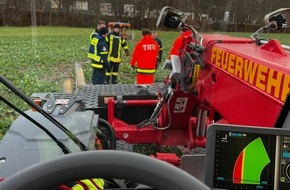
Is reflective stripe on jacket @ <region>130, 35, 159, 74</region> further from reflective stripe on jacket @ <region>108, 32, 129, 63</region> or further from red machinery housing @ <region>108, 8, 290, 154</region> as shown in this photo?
red machinery housing @ <region>108, 8, 290, 154</region>

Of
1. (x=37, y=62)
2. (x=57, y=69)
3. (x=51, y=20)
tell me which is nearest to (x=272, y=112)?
(x=57, y=69)

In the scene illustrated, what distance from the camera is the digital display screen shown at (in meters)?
1.99

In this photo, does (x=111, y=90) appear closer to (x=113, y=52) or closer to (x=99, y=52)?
(x=99, y=52)

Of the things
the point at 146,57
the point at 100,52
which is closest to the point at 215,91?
the point at 146,57

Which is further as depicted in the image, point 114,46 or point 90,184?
point 114,46

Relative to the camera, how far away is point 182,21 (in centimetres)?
416

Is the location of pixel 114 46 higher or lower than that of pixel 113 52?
higher

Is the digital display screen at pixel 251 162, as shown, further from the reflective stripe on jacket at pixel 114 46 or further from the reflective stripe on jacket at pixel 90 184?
the reflective stripe on jacket at pixel 114 46

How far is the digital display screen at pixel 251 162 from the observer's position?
6.53 feet

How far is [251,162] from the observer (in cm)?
201

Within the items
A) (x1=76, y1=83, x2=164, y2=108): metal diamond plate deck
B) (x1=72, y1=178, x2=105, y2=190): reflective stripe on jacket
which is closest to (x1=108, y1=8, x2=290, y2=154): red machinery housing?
(x1=76, y1=83, x2=164, y2=108): metal diamond plate deck

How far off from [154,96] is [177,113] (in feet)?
2.34

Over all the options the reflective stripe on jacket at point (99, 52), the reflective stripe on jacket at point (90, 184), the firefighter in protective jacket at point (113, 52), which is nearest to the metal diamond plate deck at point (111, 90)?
the reflective stripe on jacket at point (90, 184)

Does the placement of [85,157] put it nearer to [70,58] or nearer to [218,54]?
[218,54]
